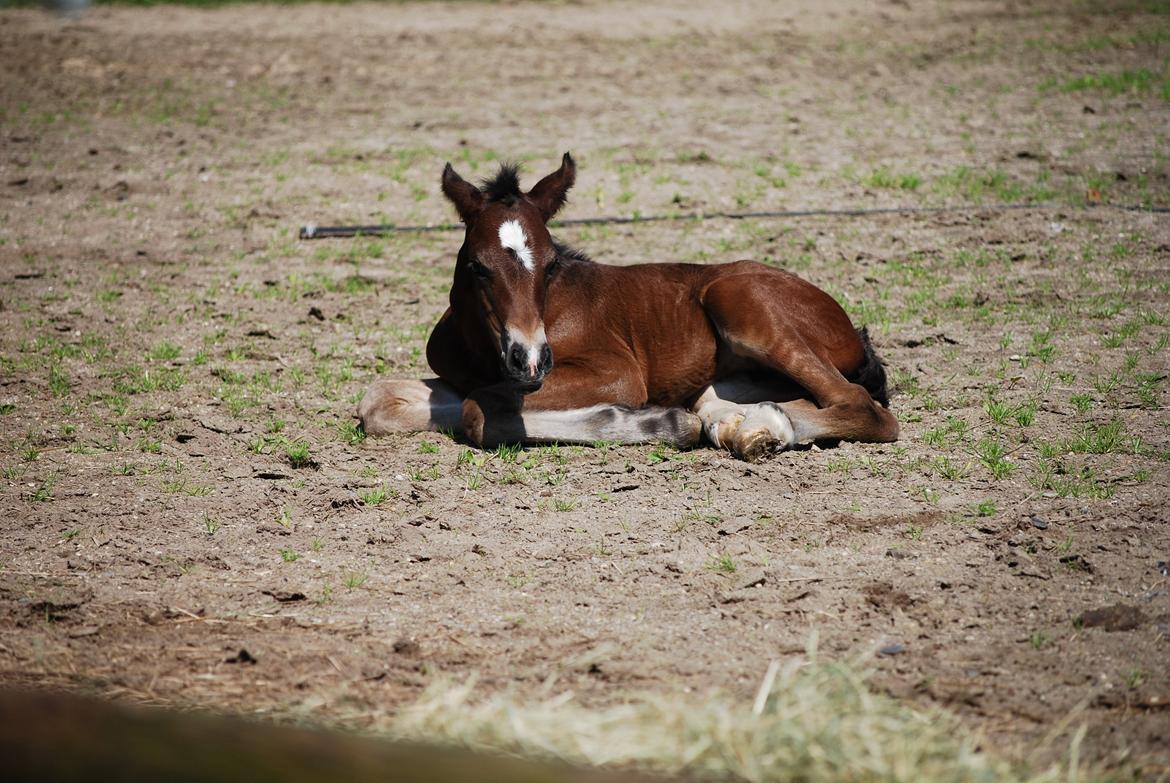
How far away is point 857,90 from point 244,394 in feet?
28.7

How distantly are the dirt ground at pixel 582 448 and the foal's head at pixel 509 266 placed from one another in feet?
2.11

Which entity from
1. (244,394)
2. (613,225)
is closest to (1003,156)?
(613,225)

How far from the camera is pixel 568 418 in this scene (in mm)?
6395

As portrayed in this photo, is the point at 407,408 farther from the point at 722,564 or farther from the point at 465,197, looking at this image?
the point at 722,564

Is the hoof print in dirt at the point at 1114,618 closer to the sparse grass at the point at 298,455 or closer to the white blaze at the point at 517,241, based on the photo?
the white blaze at the point at 517,241

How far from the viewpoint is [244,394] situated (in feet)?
23.2

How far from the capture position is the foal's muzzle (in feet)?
19.0

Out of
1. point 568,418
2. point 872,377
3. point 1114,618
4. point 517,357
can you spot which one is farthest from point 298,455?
point 1114,618

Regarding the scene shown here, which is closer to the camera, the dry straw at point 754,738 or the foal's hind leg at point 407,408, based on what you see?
the dry straw at point 754,738

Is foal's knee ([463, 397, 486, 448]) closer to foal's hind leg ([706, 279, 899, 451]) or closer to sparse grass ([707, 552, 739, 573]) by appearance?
foal's hind leg ([706, 279, 899, 451])

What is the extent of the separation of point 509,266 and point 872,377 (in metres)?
2.25

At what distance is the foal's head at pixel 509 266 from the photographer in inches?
231

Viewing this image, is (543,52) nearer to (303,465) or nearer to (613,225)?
(613,225)

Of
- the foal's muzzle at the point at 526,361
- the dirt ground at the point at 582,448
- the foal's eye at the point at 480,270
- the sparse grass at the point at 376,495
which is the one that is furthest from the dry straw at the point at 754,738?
the foal's eye at the point at 480,270
